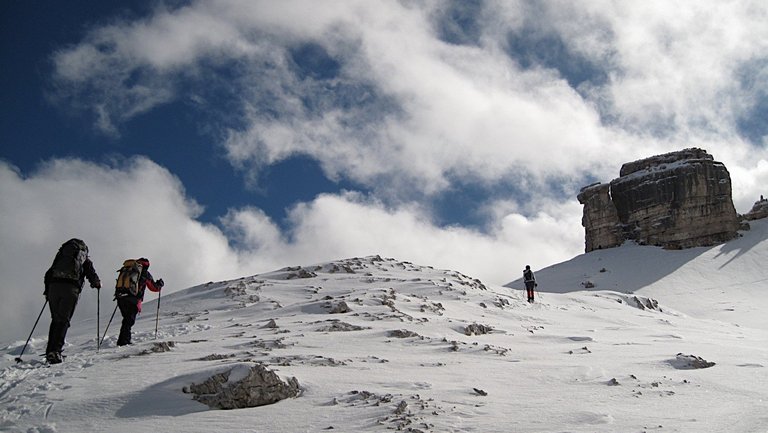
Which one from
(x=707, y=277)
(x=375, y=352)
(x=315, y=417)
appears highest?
(x=707, y=277)

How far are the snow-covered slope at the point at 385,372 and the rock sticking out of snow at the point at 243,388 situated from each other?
0.13 metres

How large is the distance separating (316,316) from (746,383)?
8630 millimetres

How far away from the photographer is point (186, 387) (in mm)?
5852

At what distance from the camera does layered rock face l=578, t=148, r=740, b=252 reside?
49.9 meters

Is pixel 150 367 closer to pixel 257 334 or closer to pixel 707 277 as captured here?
pixel 257 334

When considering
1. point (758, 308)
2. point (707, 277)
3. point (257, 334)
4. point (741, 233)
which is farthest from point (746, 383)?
point (741, 233)

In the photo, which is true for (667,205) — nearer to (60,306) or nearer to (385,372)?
(385,372)

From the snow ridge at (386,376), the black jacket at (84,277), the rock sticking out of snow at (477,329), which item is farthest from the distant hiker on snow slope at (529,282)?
the black jacket at (84,277)

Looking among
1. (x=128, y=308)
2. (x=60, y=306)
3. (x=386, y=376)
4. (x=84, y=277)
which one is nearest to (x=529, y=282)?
(x=386, y=376)

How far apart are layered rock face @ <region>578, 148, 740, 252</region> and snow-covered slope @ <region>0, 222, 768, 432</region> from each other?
3981 centimetres

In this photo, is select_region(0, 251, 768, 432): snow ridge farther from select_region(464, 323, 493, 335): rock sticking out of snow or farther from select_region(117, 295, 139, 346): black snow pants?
select_region(117, 295, 139, 346): black snow pants

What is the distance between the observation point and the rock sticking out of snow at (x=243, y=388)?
5.52 metres

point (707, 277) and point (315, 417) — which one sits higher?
point (707, 277)

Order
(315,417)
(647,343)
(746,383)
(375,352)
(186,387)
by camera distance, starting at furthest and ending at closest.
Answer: (647,343)
(375,352)
(746,383)
(186,387)
(315,417)
